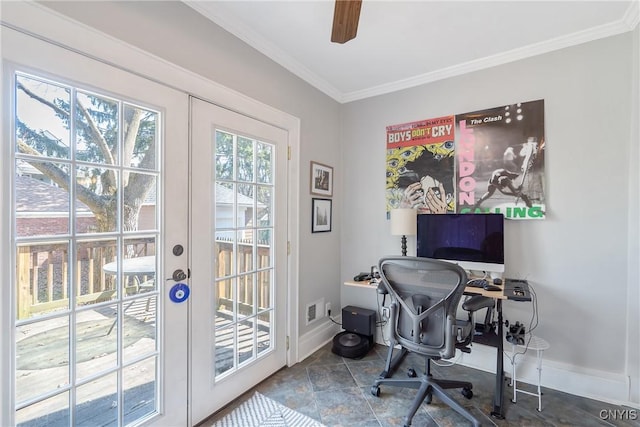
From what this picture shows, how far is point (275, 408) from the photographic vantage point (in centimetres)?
185

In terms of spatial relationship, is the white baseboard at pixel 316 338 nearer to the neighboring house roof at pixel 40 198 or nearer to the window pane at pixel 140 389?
the window pane at pixel 140 389

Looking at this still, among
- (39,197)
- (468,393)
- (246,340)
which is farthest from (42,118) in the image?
(468,393)

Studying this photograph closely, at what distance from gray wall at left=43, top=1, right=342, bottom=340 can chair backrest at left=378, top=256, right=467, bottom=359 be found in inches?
39.4

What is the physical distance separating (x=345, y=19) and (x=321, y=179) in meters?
1.58

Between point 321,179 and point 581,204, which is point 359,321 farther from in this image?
point 581,204

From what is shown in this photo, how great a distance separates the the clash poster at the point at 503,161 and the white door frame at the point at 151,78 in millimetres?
1503

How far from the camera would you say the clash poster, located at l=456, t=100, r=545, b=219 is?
2.17m

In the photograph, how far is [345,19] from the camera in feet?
4.39

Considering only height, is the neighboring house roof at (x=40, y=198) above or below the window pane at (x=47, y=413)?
above

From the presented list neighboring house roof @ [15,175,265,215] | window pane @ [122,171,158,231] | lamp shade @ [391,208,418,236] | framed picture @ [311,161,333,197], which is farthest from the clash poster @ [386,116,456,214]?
neighboring house roof @ [15,175,265,215]

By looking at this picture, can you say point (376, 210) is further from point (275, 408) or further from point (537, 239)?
point (275, 408)

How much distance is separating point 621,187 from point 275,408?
287cm

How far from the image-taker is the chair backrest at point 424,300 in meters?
1.62

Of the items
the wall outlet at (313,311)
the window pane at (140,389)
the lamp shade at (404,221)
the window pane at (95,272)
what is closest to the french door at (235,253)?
the window pane at (140,389)
